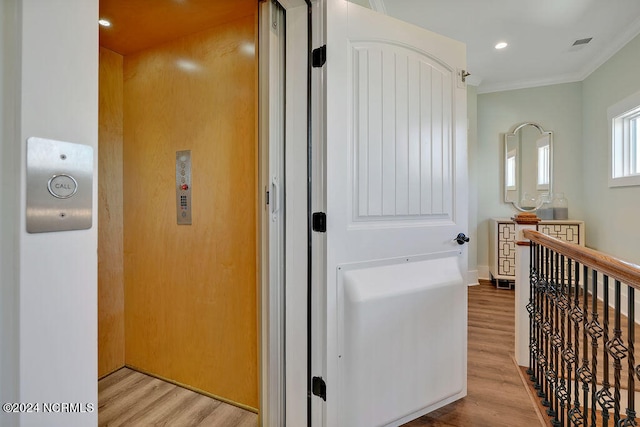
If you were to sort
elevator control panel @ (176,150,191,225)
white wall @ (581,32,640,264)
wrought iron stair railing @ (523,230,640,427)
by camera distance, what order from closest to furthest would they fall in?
wrought iron stair railing @ (523,230,640,427), elevator control panel @ (176,150,191,225), white wall @ (581,32,640,264)

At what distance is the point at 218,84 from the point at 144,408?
75.7 inches

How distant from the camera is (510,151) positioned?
4340mm

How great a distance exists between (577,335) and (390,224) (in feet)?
3.32

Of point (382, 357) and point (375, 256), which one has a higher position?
point (375, 256)

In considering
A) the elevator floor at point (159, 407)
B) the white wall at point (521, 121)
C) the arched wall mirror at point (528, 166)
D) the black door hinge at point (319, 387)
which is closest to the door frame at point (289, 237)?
the black door hinge at point (319, 387)

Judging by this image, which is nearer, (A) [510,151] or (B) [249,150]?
(B) [249,150]

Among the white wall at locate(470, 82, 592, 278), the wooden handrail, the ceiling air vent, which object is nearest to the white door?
the wooden handrail

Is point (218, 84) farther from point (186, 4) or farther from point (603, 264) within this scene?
point (603, 264)

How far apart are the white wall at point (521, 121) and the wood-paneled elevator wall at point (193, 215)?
369 centimetres

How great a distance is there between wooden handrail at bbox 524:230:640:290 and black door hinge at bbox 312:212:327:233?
1025mm

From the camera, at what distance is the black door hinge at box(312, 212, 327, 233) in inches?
52.6

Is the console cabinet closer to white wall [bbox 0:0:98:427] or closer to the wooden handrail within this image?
the wooden handrail

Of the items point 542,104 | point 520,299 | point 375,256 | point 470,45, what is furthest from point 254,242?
point 542,104

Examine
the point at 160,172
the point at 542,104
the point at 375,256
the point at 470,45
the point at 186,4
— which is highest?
the point at 470,45
